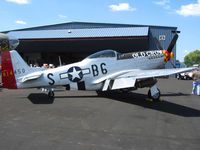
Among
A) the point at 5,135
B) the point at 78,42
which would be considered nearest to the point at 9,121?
the point at 5,135

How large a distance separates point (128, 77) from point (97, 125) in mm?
4325

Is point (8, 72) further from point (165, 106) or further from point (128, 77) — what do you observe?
point (165, 106)

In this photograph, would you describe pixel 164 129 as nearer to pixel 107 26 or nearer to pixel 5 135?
pixel 5 135

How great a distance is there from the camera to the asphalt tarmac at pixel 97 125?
5.81m

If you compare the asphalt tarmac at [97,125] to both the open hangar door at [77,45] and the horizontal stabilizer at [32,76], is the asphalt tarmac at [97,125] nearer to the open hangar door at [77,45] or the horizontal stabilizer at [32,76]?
the horizontal stabilizer at [32,76]

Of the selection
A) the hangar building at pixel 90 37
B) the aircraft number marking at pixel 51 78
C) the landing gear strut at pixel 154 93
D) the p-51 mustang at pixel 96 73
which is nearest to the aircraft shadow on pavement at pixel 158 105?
the landing gear strut at pixel 154 93

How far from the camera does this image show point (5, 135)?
6.35 m

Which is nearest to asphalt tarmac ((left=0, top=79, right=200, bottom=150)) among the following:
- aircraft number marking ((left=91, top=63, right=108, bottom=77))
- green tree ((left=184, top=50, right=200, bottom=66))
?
aircraft number marking ((left=91, top=63, right=108, bottom=77))

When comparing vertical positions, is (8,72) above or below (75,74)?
above

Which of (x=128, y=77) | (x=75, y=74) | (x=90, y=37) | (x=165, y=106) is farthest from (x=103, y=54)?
(x=90, y=37)

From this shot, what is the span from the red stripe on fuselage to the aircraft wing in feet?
11.4

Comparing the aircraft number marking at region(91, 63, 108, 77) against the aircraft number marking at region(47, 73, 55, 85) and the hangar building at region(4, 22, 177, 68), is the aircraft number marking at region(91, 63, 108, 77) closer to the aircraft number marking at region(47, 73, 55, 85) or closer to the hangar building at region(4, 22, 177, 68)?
the aircraft number marking at region(47, 73, 55, 85)

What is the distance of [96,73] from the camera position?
12.6 m

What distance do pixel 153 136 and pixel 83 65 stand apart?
6.50 meters
